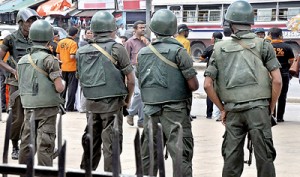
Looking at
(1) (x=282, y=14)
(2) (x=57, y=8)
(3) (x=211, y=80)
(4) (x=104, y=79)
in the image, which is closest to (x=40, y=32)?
(4) (x=104, y=79)

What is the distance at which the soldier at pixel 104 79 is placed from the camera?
336 inches

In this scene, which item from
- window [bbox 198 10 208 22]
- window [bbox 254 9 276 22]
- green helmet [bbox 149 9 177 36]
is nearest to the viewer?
green helmet [bbox 149 9 177 36]

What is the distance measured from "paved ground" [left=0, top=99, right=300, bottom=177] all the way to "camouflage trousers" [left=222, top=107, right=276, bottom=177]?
1854mm

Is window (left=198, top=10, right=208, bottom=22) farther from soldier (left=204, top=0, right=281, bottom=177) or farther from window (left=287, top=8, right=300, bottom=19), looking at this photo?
soldier (left=204, top=0, right=281, bottom=177)

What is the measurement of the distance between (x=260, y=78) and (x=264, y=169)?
2.65 ft

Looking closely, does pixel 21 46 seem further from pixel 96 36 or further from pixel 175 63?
pixel 175 63

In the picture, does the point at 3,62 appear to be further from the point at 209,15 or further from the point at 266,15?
the point at 209,15

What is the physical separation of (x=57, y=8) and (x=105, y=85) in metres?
40.5

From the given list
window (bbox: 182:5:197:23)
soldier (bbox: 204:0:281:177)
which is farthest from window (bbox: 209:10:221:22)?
soldier (bbox: 204:0:281:177)

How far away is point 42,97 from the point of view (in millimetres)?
8492

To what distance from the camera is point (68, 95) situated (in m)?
17.9

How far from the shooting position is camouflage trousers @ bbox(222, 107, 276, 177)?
7.50 metres

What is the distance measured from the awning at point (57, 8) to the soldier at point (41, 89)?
3895cm

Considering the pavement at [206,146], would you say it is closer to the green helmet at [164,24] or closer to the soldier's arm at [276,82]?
the soldier's arm at [276,82]
